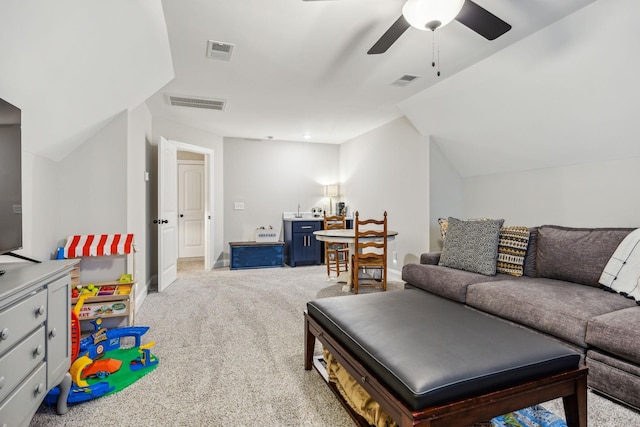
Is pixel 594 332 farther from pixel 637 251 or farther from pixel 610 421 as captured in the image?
pixel 637 251

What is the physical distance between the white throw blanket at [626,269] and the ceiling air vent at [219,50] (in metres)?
3.26

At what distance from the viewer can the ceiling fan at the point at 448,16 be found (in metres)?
1.68

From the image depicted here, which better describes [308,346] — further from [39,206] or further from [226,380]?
[39,206]

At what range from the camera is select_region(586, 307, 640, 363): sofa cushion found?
1616mm

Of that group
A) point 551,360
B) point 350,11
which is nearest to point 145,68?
point 350,11

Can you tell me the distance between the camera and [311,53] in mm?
2795

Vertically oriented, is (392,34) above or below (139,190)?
above

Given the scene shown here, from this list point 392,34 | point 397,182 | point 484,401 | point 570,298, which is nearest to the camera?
point 484,401

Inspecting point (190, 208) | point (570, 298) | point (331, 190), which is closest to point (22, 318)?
point (570, 298)

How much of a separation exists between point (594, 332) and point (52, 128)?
12.2 ft

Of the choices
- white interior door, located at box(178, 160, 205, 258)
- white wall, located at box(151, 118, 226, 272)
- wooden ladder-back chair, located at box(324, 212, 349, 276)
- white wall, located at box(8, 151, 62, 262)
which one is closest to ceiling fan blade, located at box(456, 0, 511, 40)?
white wall, located at box(8, 151, 62, 262)

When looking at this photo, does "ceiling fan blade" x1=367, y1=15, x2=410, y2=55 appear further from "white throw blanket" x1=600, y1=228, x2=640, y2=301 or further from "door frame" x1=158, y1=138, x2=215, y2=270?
"door frame" x1=158, y1=138, x2=215, y2=270

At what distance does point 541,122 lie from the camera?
295 centimetres

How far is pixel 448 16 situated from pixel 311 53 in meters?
1.34
